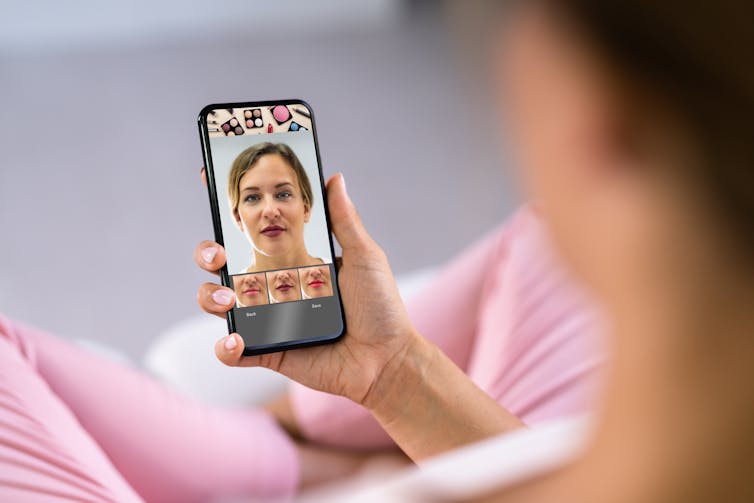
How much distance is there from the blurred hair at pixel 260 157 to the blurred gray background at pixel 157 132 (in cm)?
45

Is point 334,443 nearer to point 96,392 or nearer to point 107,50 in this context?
point 96,392

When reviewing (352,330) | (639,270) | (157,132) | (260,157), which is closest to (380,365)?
(352,330)

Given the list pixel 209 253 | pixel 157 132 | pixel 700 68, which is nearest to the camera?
pixel 700 68

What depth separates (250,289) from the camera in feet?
1.47

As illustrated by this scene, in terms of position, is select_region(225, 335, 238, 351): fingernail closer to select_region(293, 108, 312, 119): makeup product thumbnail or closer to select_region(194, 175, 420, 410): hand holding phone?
select_region(194, 175, 420, 410): hand holding phone

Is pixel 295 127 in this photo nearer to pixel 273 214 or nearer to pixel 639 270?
pixel 273 214

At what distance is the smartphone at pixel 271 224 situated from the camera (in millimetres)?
445

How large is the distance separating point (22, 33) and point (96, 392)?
1.43 m

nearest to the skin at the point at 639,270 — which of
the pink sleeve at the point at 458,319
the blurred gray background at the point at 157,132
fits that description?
the pink sleeve at the point at 458,319

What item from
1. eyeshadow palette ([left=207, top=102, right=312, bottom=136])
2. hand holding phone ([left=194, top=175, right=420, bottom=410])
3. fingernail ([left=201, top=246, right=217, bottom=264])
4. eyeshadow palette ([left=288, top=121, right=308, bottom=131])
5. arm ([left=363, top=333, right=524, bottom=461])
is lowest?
arm ([left=363, top=333, right=524, bottom=461])

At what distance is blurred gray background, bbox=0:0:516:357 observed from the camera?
1188 millimetres

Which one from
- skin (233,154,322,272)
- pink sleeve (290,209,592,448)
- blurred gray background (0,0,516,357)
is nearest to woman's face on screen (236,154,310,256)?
skin (233,154,322,272)

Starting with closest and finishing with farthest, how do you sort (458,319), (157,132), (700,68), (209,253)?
(700,68) → (209,253) → (458,319) → (157,132)

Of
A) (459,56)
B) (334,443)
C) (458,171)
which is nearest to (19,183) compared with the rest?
(458,171)
